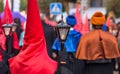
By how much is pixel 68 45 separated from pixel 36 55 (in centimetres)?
441

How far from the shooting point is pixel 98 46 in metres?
9.04

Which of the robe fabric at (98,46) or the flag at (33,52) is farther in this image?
the robe fabric at (98,46)

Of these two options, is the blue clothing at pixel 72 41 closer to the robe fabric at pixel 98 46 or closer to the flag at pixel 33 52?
the robe fabric at pixel 98 46

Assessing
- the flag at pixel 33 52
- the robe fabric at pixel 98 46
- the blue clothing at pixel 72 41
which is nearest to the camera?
the flag at pixel 33 52

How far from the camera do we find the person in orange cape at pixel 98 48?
9.02 meters

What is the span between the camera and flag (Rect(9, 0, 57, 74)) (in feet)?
23.2

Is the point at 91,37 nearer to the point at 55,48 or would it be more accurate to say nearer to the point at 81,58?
the point at 81,58

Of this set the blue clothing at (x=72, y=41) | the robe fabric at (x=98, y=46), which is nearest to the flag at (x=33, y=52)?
the robe fabric at (x=98, y=46)

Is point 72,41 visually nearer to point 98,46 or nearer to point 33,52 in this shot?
point 98,46

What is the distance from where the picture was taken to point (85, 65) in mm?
9367

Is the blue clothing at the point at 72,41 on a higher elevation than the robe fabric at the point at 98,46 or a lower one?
lower

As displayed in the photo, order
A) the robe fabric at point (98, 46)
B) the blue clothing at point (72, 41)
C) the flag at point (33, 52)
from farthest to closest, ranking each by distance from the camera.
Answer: the blue clothing at point (72, 41)
the robe fabric at point (98, 46)
the flag at point (33, 52)

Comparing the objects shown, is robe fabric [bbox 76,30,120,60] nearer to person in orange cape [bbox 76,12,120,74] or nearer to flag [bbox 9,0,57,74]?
person in orange cape [bbox 76,12,120,74]

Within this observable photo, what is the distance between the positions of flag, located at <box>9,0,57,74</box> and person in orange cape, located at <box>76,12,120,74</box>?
198 centimetres
